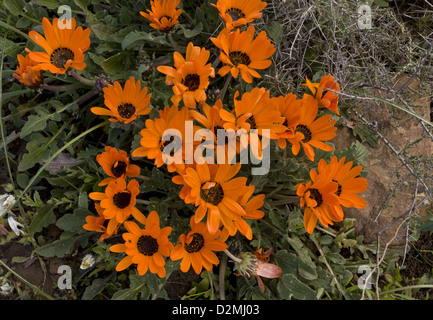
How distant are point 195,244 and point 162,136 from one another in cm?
49

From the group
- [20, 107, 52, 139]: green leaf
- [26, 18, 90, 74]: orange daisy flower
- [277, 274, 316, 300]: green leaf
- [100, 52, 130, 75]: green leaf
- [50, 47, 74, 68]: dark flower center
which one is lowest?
[277, 274, 316, 300]: green leaf

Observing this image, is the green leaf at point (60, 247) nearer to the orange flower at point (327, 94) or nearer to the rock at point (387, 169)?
the orange flower at point (327, 94)

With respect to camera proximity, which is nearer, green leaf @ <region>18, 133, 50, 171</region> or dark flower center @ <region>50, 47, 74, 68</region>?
dark flower center @ <region>50, 47, 74, 68</region>

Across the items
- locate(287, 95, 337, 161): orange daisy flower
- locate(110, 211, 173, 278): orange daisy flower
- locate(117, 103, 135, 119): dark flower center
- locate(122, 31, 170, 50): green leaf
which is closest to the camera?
locate(110, 211, 173, 278): orange daisy flower

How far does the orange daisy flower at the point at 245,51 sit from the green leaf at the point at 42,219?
1329mm

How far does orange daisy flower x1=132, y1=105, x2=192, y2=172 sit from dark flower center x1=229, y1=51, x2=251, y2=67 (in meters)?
0.37

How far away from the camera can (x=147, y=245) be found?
160 centimetres

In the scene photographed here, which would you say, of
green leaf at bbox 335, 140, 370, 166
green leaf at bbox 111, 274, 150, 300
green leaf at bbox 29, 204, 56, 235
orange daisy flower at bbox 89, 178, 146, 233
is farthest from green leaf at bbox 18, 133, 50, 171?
green leaf at bbox 335, 140, 370, 166

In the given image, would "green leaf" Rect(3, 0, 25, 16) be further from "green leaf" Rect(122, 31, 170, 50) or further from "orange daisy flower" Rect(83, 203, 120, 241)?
"orange daisy flower" Rect(83, 203, 120, 241)

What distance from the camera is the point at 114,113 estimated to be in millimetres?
1643

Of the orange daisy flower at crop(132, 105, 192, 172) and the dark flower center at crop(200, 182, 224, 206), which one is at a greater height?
the orange daisy flower at crop(132, 105, 192, 172)

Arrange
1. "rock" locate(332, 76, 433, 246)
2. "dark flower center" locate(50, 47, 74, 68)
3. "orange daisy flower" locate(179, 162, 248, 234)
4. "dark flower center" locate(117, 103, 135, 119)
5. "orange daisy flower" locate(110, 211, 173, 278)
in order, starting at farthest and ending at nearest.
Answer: "rock" locate(332, 76, 433, 246)
"dark flower center" locate(50, 47, 74, 68)
"dark flower center" locate(117, 103, 135, 119)
"orange daisy flower" locate(110, 211, 173, 278)
"orange daisy flower" locate(179, 162, 248, 234)

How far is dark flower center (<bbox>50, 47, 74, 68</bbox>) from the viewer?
187cm
